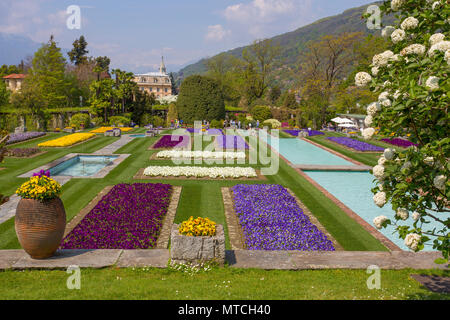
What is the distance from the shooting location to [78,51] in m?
95.9

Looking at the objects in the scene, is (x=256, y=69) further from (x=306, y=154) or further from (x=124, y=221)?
(x=124, y=221)

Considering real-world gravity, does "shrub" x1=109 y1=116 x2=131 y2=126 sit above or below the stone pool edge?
above

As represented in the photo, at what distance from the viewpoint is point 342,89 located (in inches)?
2181

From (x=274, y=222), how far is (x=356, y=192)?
7.93 metres

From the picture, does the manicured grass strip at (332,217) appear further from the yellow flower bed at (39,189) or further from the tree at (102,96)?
the tree at (102,96)

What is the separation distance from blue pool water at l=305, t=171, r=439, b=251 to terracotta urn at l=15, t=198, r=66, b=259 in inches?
415

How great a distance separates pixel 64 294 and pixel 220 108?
1908 inches

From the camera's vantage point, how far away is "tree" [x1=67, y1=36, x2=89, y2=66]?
9462 cm

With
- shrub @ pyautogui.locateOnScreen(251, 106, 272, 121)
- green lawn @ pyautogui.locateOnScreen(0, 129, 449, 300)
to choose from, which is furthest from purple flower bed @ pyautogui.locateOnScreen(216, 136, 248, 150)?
green lawn @ pyautogui.locateOnScreen(0, 129, 449, 300)

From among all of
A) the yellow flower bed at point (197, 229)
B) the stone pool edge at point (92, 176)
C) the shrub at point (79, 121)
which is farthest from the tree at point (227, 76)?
the yellow flower bed at point (197, 229)

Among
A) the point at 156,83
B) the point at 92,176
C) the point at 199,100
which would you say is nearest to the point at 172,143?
the point at 92,176

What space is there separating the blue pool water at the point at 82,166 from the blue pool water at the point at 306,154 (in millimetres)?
14180

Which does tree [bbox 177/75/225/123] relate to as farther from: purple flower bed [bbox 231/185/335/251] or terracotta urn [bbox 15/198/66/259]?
terracotta urn [bbox 15/198/66/259]

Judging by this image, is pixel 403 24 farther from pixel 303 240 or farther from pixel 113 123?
pixel 113 123
